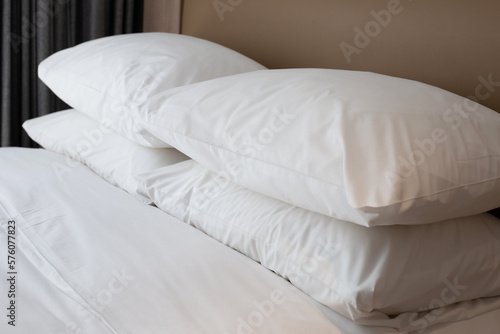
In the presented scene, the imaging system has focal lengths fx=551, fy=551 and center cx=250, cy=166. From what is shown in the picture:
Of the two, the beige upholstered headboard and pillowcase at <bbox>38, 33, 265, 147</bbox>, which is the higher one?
the beige upholstered headboard

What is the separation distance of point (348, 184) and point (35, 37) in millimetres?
1765

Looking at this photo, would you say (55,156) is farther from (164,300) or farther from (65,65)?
(164,300)

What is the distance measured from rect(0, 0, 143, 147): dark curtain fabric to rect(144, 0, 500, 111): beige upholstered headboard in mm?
572

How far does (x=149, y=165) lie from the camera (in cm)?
129

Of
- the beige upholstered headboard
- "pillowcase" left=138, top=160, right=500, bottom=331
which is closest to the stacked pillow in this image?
"pillowcase" left=138, top=160, right=500, bottom=331

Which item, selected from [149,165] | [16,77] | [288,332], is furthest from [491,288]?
[16,77]

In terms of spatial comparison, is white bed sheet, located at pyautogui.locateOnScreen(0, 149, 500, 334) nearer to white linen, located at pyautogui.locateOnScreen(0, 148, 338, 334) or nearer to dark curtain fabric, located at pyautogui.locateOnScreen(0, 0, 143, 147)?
white linen, located at pyautogui.locateOnScreen(0, 148, 338, 334)

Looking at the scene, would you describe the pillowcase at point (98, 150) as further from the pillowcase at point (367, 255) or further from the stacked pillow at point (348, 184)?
the pillowcase at point (367, 255)

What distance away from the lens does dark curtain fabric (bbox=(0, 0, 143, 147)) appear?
2064mm

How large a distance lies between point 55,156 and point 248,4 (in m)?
0.75

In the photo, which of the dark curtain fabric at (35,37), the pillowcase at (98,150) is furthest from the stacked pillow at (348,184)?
the dark curtain fabric at (35,37)

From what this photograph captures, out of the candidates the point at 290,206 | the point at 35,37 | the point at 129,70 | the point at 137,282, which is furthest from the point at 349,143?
the point at 35,37

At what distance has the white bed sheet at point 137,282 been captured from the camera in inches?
29.7

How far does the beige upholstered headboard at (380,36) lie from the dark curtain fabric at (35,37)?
572 mm
